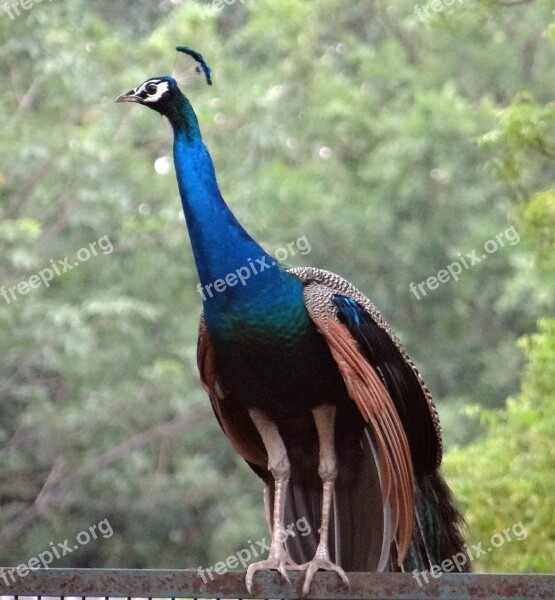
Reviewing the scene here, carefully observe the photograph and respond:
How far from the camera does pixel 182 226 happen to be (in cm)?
830

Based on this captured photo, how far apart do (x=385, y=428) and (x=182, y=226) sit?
18.8ft

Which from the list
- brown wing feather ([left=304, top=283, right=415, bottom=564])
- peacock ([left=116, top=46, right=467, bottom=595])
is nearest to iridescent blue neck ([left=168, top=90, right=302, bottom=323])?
peacock ([left=116, top=46, right=467, bottom=595])

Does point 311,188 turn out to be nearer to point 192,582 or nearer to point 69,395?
point 69,395

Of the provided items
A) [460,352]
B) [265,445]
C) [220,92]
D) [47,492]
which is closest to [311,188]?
[220,92]

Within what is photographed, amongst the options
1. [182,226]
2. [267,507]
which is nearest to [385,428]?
[267,507]

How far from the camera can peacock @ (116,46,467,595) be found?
9.17 ft

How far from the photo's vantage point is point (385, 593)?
2148 mm

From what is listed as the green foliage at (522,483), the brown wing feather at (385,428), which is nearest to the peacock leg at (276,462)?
the brown wing feather at (385,428)

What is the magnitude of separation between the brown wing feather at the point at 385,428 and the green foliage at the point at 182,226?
4.77m

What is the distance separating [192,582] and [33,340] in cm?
589

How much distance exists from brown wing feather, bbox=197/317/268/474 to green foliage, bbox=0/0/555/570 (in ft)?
14.6

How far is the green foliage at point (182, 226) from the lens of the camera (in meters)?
7.92

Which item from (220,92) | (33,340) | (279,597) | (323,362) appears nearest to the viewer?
(279,597)

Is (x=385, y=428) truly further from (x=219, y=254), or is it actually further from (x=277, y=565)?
(x=219, y=254)
